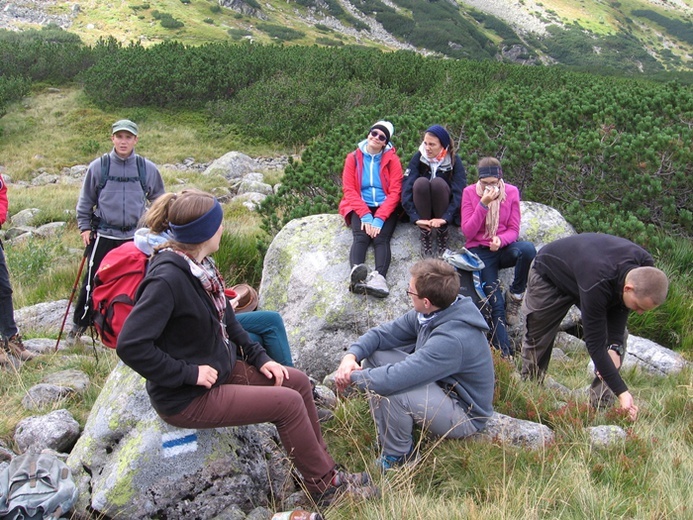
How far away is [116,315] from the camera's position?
3.01m

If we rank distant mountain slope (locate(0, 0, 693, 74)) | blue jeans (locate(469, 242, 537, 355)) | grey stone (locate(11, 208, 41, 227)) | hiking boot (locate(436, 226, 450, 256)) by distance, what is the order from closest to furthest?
1. blue jeans (locate(469, 242, 537, 355))
2. hiking boot (locate(436, 226, 450, 256))
3. grey stone (locate(11, 208, 41, 227))
4. distant mountain slope (locate(0, 0, 693, 74))

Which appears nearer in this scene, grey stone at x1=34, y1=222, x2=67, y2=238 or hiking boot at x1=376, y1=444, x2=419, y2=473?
hiking boot at x1=376, y1=444, x2=419, y2=473

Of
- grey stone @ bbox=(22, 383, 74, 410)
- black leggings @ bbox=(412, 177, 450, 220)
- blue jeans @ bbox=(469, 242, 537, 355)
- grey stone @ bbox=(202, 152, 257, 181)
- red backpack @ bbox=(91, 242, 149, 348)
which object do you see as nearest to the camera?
red backpack @ bbox=(91, 242, 149, 348)

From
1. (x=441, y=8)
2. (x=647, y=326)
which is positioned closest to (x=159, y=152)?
(x=647, y=326)

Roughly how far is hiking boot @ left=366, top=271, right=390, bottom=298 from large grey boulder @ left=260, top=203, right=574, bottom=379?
10cm

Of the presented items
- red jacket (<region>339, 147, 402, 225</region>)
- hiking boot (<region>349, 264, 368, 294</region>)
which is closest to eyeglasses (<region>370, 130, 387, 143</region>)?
red jacket (<region>339, 147, 402, 225</region>)

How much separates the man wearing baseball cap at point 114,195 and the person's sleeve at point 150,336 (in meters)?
2.90

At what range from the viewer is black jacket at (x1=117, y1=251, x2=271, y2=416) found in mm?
2531

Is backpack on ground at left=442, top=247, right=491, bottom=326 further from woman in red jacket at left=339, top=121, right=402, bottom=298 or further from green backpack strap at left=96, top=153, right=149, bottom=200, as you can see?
green backpack strap at left=96, top=153, right=149, bottom=200

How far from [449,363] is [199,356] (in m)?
1.30

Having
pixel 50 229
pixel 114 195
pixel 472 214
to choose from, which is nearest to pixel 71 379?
pixel 114 195

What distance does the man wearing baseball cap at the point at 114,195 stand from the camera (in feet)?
17.2

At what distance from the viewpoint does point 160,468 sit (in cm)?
289

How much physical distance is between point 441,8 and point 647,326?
66.3 meters
